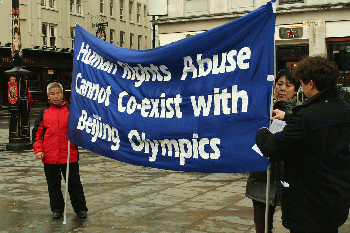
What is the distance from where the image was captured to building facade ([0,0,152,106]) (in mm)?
36656

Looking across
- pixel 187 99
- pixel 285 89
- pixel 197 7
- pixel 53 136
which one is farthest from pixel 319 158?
pixel 197 7

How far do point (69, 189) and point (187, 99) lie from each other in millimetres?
2394

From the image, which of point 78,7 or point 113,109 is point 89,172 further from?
point 78,7

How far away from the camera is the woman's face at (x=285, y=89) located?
4.50 meters

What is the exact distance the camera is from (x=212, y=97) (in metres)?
4.32

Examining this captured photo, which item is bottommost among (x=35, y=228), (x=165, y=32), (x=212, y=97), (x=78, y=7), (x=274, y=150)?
(x=35, y=228)

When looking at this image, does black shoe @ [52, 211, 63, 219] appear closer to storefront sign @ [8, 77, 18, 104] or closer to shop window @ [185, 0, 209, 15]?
storefront sign @ [8, 77, 18, 104]

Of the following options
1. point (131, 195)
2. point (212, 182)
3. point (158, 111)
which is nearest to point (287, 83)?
point (158, 111)

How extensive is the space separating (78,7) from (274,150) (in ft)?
136

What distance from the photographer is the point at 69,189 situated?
244 inches

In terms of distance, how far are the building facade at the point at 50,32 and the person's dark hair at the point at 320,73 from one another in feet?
114

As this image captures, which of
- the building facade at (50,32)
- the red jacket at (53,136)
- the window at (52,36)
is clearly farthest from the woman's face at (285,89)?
the window at (52,36)

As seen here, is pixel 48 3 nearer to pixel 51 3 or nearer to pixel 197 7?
pixel 51 3

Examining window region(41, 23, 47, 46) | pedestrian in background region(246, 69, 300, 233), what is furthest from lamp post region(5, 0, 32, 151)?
window region(41, 23, 47, 46)
